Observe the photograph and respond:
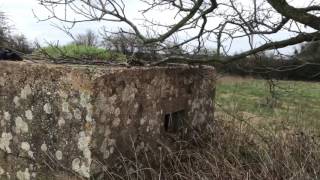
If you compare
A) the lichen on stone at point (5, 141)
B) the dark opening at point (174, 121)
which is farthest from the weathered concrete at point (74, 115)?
the dark opening at point (174, 121)

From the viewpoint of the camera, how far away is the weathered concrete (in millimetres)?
4176

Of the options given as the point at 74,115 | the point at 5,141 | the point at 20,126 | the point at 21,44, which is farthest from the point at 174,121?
the point at 21,44

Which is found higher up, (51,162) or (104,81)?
(104,81)

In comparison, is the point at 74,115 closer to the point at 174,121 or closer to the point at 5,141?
the point at 5,141

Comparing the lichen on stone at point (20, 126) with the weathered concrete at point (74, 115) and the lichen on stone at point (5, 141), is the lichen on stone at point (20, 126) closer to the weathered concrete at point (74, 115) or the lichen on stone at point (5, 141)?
the weathered concrete at point (74, 115)

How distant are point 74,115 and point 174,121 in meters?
1.57

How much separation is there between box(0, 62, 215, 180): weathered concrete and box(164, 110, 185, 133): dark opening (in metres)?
0.17

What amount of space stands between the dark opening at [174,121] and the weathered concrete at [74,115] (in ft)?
0.57

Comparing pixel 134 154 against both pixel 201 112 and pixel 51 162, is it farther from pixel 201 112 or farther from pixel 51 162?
pixel 201 112

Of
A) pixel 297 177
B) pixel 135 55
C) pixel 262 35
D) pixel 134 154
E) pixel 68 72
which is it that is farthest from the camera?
pixel 135 55

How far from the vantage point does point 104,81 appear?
13.6 feet

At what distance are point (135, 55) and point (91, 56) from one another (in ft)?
1.81

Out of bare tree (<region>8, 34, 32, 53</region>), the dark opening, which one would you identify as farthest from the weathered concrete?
bare tree (<region>8, 34, 32, 53</region>)

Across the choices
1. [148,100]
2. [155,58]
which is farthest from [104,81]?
[155,58]
